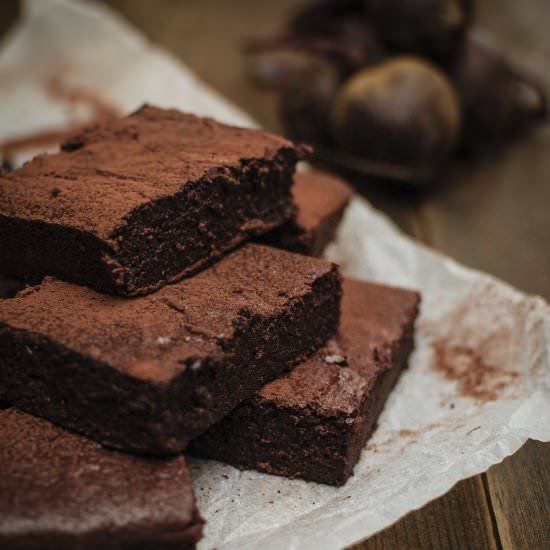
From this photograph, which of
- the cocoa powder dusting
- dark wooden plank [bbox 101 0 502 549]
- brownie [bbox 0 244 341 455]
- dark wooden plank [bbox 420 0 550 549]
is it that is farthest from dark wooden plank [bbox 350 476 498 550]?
dark wooden plank [bbox 420 0 550 549]

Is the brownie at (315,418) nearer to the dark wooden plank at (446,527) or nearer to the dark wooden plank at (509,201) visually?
the dark wooden plank at (446,527)

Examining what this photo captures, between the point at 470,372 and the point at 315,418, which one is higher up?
the point at 315,418

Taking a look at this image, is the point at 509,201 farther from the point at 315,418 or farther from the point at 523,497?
the point at 315,418

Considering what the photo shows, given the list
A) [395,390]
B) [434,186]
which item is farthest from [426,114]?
[395,390]

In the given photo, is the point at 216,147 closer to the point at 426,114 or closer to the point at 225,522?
the point at 225,522

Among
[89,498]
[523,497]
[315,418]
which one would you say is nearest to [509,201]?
[523,497]

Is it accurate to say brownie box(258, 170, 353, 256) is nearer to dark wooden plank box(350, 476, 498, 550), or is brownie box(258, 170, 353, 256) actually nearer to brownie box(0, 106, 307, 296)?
brownie box(0, 106, 307, 296)
